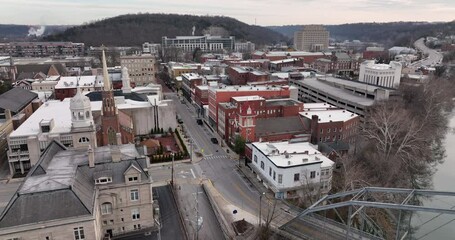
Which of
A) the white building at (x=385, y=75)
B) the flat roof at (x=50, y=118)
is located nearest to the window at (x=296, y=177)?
the flat roof at (x=50, y=118)

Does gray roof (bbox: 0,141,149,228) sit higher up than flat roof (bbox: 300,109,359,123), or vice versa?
gray roof (bbox: 0,141,149,228)

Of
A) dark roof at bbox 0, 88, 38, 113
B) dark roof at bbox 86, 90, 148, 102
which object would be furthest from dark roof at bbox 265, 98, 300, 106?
dark roof at bbox 0, 88, 38, 113

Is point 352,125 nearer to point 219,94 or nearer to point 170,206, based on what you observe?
point 219,94

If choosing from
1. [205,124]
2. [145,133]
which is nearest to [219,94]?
[205,124]

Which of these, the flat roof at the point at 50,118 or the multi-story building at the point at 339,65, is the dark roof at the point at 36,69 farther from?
the multi-story building at the point at 339,65

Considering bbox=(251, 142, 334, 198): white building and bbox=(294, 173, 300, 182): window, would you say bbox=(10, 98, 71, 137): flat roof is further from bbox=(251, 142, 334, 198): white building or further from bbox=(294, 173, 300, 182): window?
bbox=(294, 173, 300, 182): window

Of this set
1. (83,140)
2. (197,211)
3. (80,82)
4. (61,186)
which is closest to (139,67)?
(80,82)

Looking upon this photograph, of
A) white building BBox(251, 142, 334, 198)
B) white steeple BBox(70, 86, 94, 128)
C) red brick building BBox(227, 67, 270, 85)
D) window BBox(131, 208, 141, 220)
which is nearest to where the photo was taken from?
window BBox(131, 208, 141, 220)

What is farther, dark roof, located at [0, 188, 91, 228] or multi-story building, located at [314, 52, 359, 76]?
multi-story building, located at [314, 52, 359, 76]
